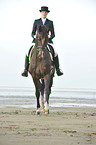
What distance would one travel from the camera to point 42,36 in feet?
39.3

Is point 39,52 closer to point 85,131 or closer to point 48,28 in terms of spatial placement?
point 48,28

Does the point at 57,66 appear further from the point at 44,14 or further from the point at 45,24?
the point at 44,14

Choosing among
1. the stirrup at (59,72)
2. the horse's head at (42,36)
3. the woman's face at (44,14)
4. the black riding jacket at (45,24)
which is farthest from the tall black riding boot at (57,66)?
the woman's face at (44,14)

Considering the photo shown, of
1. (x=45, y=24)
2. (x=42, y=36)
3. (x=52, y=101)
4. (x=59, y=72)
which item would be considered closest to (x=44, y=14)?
(x=45, y=24)

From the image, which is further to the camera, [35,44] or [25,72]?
[25,72]

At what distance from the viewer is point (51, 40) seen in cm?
1312

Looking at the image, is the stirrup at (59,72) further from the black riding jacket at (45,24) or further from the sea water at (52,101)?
the sea water at (52,101)

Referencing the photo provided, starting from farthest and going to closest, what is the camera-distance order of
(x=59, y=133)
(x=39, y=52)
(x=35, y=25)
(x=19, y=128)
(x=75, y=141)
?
(x=35, y=25)
(x=39, y=52)
(x=19, y=128)
(x=59, y=133)
(x=75, y=141)

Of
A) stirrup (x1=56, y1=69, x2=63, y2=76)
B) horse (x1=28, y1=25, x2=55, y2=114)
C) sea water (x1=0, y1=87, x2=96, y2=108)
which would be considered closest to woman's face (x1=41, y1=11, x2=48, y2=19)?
horse (x1=28, y1=25, x2=55, y2=114)

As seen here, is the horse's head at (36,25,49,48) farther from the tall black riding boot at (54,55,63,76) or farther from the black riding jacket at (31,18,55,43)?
the tall black riding boot at (54,55,63,76)

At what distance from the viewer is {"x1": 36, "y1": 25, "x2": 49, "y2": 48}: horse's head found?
39.4 feet

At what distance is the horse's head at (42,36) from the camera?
1200cm

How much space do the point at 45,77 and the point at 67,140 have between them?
5.93 m

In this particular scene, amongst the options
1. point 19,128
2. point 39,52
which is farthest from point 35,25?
point 19,128
